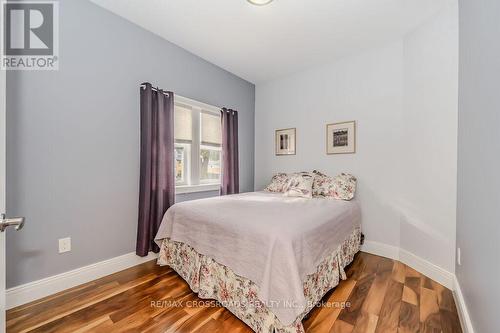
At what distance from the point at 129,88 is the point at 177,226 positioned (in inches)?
59.5

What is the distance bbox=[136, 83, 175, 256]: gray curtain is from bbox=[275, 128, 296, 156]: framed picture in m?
1.77

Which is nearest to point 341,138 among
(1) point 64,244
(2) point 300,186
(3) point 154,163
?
(2) point 300,186

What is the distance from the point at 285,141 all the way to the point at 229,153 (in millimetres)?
939

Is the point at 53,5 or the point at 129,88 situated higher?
the point at 53,5

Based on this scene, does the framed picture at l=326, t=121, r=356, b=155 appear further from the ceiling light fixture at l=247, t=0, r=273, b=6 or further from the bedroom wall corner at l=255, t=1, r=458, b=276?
the ceiling light fixture at l=247, t=0, r=273, b=6

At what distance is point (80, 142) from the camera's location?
1944 millimetres

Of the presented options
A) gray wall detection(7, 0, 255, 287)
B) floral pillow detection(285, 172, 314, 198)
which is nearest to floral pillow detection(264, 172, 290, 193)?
floral pillow detection(285, 172, 314, 198)

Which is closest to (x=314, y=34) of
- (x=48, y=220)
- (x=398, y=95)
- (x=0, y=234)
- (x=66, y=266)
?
(x=398, y=95)

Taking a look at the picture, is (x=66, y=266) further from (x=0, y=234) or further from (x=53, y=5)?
(x=53, y=5)

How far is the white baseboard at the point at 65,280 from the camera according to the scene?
1.64 meters

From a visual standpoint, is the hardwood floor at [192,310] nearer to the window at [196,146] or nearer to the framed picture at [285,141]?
the window at [196,146]

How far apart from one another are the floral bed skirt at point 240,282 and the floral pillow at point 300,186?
0.71 meters

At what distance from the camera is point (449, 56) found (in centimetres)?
195

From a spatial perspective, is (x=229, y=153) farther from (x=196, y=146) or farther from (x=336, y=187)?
(x=336, y=187)
